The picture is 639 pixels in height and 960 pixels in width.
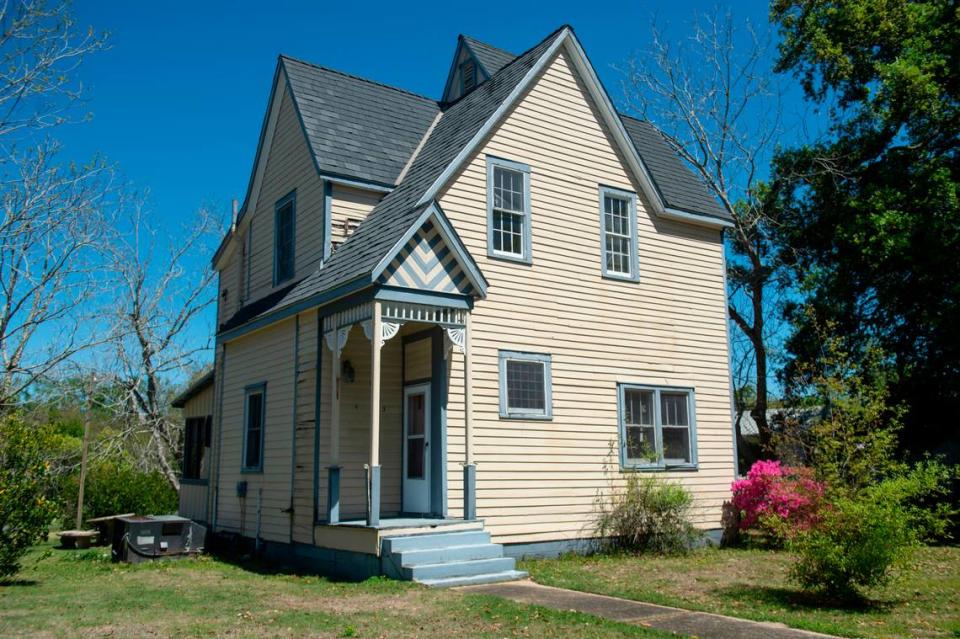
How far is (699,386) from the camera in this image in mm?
16781

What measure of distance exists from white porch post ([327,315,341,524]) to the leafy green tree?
12410 millimetres

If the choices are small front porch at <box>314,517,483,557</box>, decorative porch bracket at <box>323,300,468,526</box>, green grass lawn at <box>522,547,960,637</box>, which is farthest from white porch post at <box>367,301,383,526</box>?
green grass lawn at <box>522,547,960,637</box>

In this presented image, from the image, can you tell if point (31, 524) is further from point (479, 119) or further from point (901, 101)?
point (901, 101)

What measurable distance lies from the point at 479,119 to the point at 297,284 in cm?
454

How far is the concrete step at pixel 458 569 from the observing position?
35.2 feet

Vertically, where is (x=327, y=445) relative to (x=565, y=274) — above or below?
below

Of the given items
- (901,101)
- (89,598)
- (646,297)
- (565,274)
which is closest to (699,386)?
(646,297)

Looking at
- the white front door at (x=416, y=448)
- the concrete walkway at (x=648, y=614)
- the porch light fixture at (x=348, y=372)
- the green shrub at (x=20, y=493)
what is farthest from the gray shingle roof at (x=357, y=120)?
the concrete walkway at (x=648, y=614)

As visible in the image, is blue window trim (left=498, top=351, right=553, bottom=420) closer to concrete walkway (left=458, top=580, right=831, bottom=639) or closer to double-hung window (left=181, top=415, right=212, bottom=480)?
concrete walkway (left=458, top=580, right=831, bottom=639)

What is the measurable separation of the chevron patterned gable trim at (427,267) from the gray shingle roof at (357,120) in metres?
3.01

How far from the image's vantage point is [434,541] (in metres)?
11.5

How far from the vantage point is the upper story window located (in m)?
15.8

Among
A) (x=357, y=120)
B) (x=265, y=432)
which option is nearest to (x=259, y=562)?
(x=265, y=432)

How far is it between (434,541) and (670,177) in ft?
34.8
